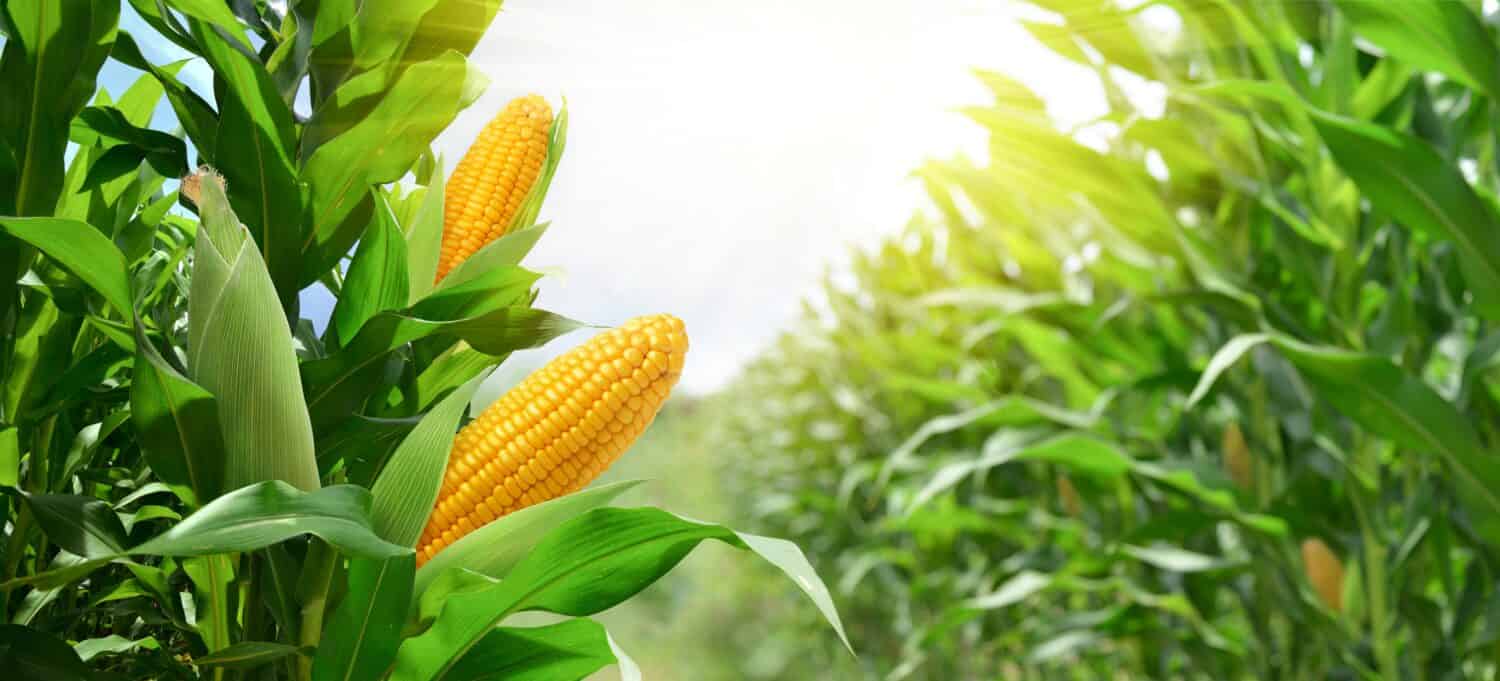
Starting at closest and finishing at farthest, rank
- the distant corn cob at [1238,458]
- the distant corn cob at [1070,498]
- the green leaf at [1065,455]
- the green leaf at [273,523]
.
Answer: the green leaf at [273,523] → the green leaf at [1065,455] → the distant corn cob at [1238,458] → the distant corn cob at [1070,498]

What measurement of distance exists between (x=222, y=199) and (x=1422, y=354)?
104 centimetres

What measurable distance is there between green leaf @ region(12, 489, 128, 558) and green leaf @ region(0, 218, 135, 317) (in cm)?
5

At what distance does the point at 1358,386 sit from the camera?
2.63 feet

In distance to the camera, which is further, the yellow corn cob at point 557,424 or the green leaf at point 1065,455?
the green leaf at point 1065,455

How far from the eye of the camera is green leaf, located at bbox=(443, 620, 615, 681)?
0.94 ft

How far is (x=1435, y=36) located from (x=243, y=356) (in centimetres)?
82

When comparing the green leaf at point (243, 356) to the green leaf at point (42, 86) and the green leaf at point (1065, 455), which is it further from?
the green leaf at point (1065, 455)

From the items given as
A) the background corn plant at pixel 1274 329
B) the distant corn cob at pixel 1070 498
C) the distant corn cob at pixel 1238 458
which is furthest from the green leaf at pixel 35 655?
the distant corn cob at pixel 1070 498

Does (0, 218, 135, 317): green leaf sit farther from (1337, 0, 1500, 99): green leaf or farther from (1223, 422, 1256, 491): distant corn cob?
(1223, 422, 1256, 491): distant corn cob

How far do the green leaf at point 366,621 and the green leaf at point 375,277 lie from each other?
0.07 meters

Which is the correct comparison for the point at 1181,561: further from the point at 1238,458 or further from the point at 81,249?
the point at 81,249

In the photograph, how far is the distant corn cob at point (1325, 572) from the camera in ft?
3.37

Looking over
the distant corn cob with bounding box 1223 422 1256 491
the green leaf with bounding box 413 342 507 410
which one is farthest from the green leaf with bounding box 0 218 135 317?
the distant corn cob with bounding box 1223 422 1256 491

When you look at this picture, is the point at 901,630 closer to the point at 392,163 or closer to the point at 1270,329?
the point at 1270,329
